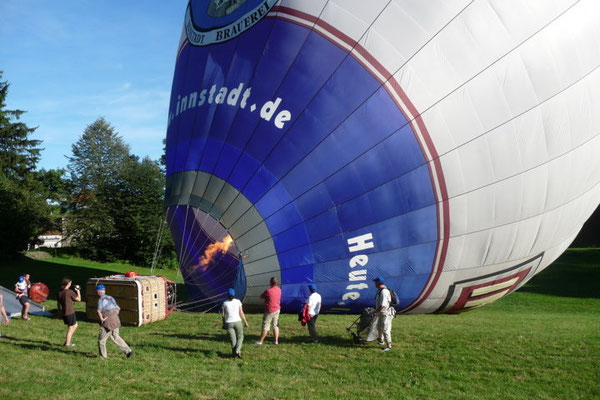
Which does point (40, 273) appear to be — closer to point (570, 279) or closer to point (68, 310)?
point (68, 310)

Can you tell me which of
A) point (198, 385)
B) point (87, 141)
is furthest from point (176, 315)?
point (87, 141)

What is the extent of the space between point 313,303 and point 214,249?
103 inches

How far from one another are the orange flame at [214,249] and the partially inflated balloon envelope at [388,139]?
36 millimetres

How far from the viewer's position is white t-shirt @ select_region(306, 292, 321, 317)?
904cm

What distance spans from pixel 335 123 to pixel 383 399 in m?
4.86

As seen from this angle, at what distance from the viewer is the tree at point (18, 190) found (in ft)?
94.2

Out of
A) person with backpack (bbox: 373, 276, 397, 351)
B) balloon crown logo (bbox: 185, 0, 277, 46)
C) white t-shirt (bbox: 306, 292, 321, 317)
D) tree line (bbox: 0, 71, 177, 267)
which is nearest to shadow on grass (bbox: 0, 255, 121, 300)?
tree line (bbox: 0, 71, 177, 267)

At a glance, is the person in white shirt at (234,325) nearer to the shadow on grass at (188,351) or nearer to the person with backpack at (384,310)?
the shadow on grass at (188,351)

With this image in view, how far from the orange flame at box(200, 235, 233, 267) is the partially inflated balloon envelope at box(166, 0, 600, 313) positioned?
0.04m

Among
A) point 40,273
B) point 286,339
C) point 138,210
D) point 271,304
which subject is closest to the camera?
point 271,304

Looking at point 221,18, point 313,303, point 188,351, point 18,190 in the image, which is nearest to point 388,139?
point 313,303

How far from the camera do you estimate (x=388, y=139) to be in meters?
8.62

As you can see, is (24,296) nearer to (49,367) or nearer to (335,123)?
(49,367)

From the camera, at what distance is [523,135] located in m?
8.86
